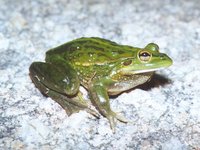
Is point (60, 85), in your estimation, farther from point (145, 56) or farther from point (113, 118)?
point (145, 56)

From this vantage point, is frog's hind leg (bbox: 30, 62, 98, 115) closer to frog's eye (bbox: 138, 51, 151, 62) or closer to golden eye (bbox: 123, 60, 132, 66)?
golden eye (bbox: 123, 60, 132, 66)

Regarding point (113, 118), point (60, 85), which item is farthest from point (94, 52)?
point (113, 118)

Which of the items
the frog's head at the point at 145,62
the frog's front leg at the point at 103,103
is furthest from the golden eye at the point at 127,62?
the frog's front leg at the point at 103,103

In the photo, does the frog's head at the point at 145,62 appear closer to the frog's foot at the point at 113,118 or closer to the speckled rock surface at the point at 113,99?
the speckled rock surface at the point at 113,99

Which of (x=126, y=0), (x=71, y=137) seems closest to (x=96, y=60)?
(x=71, y=137)

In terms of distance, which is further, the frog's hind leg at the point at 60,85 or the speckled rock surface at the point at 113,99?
the frog's hind leg at the point at 60,85

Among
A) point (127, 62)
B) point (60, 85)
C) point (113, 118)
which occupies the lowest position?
point (113, 118)

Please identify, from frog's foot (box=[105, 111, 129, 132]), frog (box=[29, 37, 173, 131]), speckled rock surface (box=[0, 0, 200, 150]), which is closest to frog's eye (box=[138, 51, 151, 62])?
frog (box=[29, 37, 173, 131])
